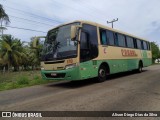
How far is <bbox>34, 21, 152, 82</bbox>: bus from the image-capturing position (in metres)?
9.82

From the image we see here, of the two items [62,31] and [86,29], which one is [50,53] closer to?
[62,31]

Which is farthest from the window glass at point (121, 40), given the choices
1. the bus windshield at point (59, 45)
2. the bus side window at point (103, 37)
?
the bus windshield at point (59, 45)

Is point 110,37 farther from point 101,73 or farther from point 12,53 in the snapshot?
point 12,53

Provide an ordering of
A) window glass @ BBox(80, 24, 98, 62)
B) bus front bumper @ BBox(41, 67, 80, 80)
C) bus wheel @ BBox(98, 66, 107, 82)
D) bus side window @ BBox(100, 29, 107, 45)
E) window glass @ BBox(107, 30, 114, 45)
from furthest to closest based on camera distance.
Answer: window glass @ BBox(107, 30, 114, 45), bus side window @ BBox(100, 29, 107, 45), bus wheel @ BBox(98, 66, 107, 82), window glass @ BBox(80, 24, 98, 62), bus front bumper @ BBox(41, 67, 80, 80)

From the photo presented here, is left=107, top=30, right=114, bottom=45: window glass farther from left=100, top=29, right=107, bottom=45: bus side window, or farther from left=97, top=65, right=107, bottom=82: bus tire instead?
left=97, top=65, right=107, bottom=82: bus tire

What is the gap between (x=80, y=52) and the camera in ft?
32.9

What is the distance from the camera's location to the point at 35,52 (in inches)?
2562

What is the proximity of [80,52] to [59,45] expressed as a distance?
1.15 metres

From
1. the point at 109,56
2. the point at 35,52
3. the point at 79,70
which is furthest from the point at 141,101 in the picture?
the point at 35,52

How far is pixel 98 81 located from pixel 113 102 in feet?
16.8

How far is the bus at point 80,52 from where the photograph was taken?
982 centimetres

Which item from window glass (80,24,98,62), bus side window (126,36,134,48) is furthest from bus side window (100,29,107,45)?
bus side window (126,36,134,48)

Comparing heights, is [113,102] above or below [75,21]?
below

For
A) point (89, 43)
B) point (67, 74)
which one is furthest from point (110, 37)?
point (67, 74)
